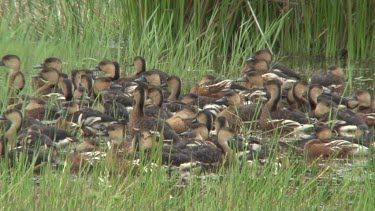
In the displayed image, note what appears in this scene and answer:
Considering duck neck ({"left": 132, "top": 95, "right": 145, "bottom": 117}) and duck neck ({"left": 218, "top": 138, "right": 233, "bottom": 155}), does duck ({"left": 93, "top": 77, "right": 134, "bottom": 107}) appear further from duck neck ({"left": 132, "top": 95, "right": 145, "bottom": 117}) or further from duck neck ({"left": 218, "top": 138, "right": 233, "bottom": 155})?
duck neck ({"left": 218, "top": 138, "right": 233, "bottom": 155})

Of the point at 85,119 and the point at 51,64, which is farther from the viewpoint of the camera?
the point at 51,64

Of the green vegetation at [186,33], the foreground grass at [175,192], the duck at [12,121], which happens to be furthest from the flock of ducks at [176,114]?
the foreground grass at [175,192]

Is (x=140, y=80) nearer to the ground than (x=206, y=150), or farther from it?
farther from it

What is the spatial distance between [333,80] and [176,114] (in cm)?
246

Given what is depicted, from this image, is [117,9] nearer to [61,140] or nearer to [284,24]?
[284,24]

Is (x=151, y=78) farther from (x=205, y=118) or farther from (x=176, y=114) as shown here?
(x=205, y=118)

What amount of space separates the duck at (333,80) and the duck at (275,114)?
3.53 ft

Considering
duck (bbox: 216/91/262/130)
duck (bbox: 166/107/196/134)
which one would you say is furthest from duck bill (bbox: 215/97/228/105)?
duck (bbox: 166/107/196/134)

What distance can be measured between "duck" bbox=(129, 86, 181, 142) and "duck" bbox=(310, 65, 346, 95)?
8.28 ft

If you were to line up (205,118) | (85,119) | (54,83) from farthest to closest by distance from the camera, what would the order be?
(54,83) → (205,118) → (85,119)

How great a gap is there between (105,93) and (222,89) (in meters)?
1.16

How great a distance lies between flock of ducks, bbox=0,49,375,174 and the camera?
8.20 meters

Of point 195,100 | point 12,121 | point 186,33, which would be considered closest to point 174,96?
point 195,100

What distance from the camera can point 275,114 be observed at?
10.3 metres
